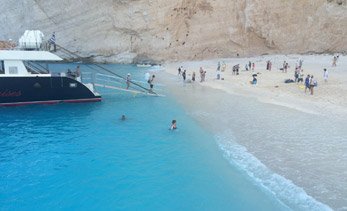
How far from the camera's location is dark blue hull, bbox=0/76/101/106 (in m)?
24.2

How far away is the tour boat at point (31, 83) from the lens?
2402cm

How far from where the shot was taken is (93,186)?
12.2 meters

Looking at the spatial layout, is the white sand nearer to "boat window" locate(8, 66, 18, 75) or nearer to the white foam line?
the white foam line

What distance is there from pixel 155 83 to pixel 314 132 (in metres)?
22.3

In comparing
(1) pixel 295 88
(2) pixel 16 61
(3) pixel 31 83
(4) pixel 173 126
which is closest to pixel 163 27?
(1) pixel 295 88

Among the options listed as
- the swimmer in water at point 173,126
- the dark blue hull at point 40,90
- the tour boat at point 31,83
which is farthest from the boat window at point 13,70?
the swimmer in water at point 173,126

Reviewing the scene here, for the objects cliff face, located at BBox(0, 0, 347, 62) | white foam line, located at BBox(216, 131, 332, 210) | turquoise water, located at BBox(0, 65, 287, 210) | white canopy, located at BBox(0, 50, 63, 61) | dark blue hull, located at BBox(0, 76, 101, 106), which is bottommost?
turquoise water, located at BBox(0, 65, 287, 210)

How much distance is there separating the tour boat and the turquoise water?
8.35 feet

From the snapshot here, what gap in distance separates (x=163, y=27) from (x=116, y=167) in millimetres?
49282

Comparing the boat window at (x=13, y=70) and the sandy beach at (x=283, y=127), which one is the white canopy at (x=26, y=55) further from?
the sandy beach at (x=283, y=127)

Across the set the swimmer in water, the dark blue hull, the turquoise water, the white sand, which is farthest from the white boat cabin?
the white sand

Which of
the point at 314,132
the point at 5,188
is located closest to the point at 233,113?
the point at 314,132

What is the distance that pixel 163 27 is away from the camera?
2388 inches

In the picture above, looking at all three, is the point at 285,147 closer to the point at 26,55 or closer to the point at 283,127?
the point at 283,127
